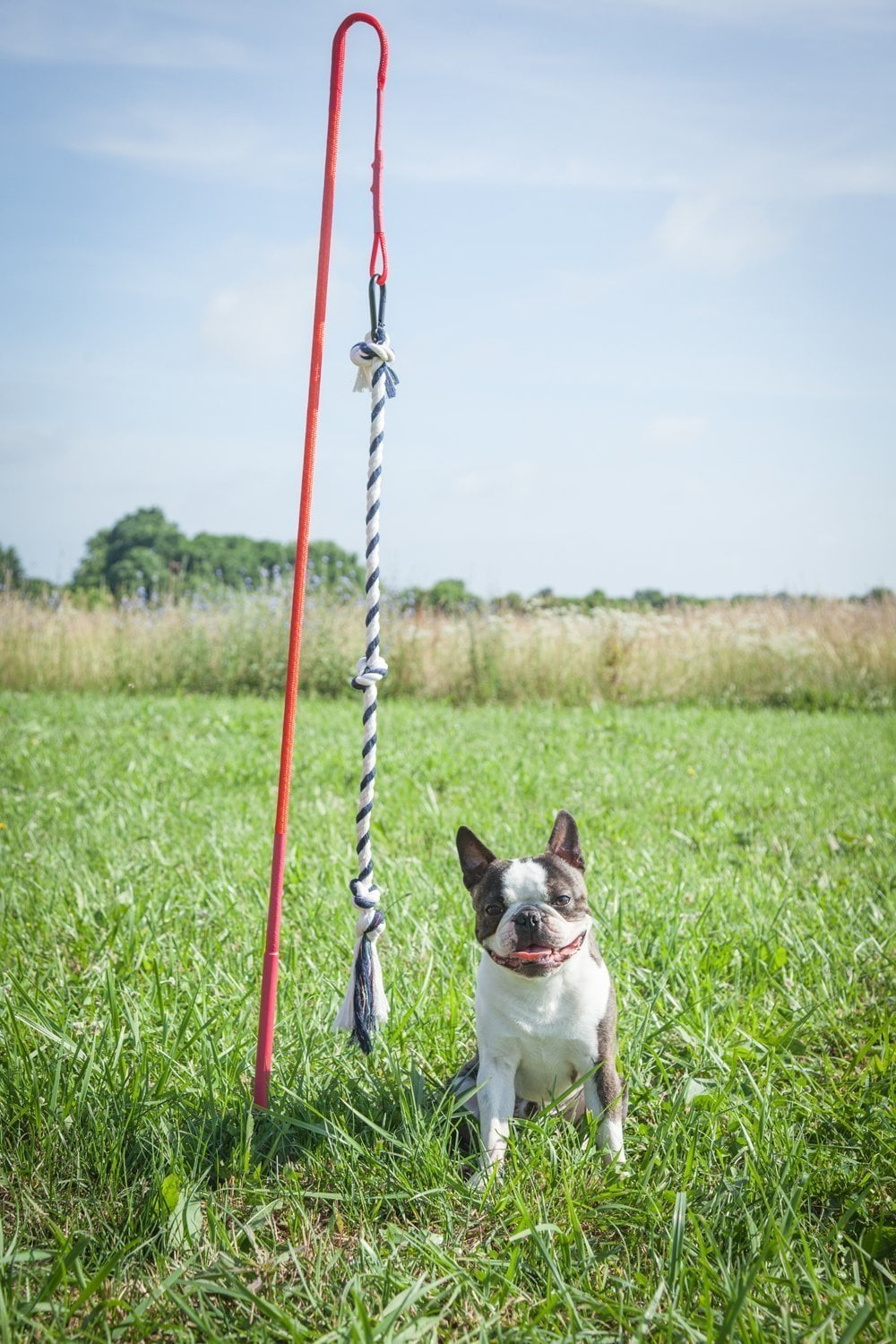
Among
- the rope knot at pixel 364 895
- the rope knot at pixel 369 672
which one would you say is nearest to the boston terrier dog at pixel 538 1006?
the rope knot at pixel 364 895

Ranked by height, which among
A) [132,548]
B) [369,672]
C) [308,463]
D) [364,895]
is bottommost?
[364,895]

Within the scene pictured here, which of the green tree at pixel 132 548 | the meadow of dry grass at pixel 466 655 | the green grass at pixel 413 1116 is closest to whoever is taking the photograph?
the green grass at pixel 413 1116

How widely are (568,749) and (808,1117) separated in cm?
489

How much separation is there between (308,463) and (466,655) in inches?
365

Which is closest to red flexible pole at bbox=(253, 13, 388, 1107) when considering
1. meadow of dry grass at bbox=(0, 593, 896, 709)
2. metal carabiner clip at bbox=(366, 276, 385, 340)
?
metal carabiner clip at bbox=(366, 276, 385, 340)

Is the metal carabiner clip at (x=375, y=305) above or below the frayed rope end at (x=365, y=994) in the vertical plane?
above

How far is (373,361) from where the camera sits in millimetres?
1982

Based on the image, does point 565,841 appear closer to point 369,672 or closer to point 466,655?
point 369,672

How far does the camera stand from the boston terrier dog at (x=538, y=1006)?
5.63 ft

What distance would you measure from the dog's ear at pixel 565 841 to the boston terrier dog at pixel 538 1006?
67 millimetres

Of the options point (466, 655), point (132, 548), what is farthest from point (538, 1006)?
point (132, 548)

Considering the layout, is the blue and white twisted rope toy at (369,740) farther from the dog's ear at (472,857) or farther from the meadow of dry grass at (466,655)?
the meadow of dry grass at (466,655)

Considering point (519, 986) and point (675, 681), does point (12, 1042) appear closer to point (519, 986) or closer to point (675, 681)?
point (519, 986)

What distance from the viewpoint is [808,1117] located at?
2084 mm
